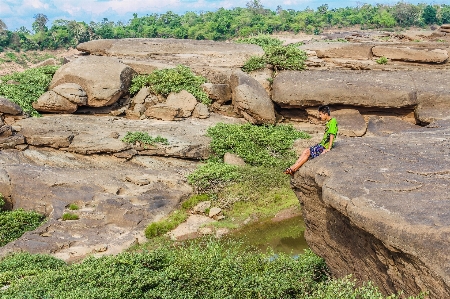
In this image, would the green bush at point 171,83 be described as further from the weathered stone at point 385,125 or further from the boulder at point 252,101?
the weathered stone at point 385,125

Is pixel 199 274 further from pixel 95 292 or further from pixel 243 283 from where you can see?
pixel 95 292

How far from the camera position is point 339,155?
28.9 feet

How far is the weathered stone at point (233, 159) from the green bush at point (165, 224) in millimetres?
3692

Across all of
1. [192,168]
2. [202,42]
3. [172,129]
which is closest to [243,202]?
[192,168]

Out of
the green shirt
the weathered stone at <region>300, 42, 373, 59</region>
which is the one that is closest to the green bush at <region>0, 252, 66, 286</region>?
the green shirt

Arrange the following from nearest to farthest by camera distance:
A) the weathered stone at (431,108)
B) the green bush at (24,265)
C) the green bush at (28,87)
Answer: the green bush at (24,265) → the weathered stone at (431,108) → the green bush at (28,87)

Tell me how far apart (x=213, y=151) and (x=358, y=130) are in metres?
6.54

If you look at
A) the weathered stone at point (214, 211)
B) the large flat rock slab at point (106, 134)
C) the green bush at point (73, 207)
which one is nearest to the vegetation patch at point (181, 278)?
the green bush at point (73, 207)

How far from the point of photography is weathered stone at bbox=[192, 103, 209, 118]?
19.9 meters

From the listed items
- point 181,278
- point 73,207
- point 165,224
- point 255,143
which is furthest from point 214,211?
point 181,278

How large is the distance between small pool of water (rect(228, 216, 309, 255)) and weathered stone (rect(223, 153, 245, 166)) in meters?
3.51

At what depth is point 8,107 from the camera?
56.8 ft

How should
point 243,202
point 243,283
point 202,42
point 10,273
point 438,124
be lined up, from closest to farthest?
point 243,283 → point 10,273 → point 438,124 → point 243,202 → point 202,42

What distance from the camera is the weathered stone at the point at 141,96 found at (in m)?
20.4
